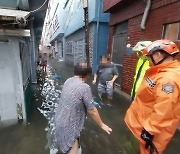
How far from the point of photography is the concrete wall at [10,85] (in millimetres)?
4082

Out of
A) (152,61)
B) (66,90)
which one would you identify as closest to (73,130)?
(66,90)

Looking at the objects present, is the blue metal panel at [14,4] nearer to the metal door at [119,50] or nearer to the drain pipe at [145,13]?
the drain pipe at [145,13]

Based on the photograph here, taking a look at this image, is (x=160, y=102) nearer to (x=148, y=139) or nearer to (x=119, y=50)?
(x=148, y=139)

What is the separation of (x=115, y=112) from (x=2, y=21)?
406cm

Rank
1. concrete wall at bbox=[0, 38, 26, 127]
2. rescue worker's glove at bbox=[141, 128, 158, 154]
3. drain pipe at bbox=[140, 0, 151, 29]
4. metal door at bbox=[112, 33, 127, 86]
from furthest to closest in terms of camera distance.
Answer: metal door at bbox=[112, 33, 127, 86] → drain pipe at bbox=[140, 0, 151, 29] → concrete wall at bbox=[0, 38, 26, 127] → rescue worker's glove at bbox=[141, 128, 158, 154]

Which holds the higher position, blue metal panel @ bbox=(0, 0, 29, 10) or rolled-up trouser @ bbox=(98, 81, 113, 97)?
blue metal panel @ bbox=(0, 0, 29, 10)

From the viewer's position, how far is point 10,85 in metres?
4.25

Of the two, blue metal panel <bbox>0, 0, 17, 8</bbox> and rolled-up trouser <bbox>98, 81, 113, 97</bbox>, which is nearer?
blue metal panel <bbox>0, 0, 17, 8</bbox>

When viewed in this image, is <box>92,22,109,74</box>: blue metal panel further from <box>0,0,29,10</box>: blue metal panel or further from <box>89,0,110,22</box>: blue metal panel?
<box>0,0,29,10</box>: blue metal panel

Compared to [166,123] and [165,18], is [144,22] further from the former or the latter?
[166,123]

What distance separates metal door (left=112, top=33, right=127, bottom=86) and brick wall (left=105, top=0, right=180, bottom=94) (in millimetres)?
518

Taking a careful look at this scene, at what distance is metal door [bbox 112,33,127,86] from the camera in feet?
26.5

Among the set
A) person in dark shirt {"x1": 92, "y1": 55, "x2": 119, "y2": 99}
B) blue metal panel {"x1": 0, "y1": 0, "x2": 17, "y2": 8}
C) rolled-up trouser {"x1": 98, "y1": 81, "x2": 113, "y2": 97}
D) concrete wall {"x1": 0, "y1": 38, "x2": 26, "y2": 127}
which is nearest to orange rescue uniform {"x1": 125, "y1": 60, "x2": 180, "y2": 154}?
concrete wall {"x1": 0, "y1": 38, "x2": 26, "y2": 127}

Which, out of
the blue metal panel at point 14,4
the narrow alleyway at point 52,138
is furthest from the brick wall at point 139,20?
the blue metal panel at point 14,4
